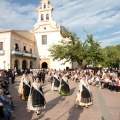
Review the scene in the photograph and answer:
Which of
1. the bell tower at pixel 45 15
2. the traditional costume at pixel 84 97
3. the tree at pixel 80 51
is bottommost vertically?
the traditional costume at pixel 84 97

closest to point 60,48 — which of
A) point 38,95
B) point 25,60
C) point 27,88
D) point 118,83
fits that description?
point 25,60

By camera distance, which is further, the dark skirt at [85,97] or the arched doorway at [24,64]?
the arched doorway at [24,64]

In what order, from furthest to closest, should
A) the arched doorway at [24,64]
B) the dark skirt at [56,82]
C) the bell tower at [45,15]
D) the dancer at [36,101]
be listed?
the bell tower at [45,15], the arched doorway at [24,64], the dark skirt at [56,82], the dancer at [36,101]

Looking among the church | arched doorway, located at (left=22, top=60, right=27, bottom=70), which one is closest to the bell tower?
the church

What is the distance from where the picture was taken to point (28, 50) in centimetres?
3938

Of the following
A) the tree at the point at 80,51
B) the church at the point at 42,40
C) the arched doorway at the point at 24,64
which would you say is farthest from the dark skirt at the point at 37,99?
the arched doorway at the point at 24,64

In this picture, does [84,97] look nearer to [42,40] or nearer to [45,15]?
[42,40]

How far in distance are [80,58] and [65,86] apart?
1913 centimetres

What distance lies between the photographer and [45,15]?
137 feet

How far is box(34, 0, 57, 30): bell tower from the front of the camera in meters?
41.0

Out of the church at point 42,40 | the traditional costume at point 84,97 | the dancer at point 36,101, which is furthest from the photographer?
the church at point 42,40

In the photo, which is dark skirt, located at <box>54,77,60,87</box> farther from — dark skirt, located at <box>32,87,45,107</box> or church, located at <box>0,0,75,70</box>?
church, located at <box>0,0,75,70</box>

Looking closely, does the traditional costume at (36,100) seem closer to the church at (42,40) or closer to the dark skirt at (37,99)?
the dark skirt at (37,99)

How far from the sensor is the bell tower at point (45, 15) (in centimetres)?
4100
